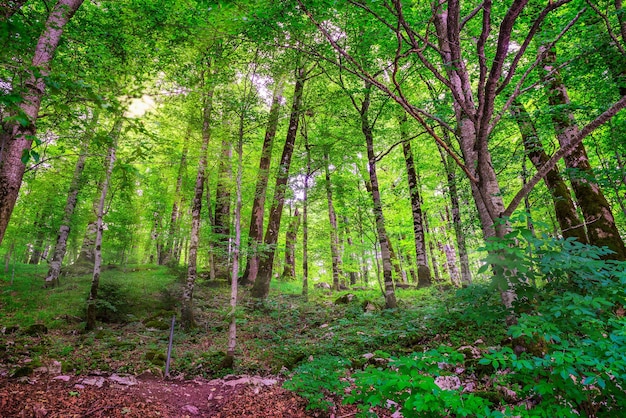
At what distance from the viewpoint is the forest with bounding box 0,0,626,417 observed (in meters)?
2.81

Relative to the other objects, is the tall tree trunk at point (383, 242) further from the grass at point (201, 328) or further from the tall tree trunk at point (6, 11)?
the tall tree trunk at point (6, 11)

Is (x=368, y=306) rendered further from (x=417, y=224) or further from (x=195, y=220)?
(x=195, y=220)

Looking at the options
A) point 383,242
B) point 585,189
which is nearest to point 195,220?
point 383,242

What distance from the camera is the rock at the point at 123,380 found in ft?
17.9

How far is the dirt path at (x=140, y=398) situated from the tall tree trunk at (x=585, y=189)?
26.9 feet

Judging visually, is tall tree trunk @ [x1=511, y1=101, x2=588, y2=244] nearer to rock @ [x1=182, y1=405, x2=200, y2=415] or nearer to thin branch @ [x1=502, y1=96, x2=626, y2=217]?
thin branch @ [x1=502, y1=96, x2=626, y2=217]

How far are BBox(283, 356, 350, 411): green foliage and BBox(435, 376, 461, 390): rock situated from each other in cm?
165

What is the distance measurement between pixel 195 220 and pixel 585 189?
1134 centimetres

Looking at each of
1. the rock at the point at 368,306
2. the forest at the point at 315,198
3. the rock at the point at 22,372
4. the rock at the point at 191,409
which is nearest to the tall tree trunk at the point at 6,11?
the forest at the point at 315,198

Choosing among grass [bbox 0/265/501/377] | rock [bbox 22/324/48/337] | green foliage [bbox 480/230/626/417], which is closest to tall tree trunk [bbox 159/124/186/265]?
grass [bbox 0/265/501/377]

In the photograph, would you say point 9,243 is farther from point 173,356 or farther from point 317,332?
point 317,332

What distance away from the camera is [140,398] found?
4922 millimetres

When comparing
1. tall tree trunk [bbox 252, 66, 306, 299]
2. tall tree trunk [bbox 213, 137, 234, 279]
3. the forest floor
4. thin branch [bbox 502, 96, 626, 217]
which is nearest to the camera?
thin branch [bbox 502, 96, 626, 217]

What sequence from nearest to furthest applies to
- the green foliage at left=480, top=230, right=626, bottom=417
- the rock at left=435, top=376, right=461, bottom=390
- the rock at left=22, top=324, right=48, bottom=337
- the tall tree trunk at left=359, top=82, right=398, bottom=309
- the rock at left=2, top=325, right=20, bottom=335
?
the green foliage at left=480, top=230, right=626, bottom=417 → the rock at left=435, top=376, right=461, bottom=390 → the rock at left=2, top=325, right=20, bottom=335 → the rock at left=22, top=324, right=48, bottom=337 → the tall tree trunk at left=359, top=82, right=398, bottom=309
